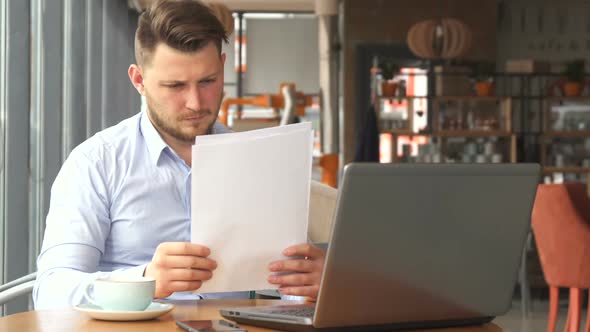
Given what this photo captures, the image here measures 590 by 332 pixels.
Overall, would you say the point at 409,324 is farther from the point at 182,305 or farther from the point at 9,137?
the point at 9,137

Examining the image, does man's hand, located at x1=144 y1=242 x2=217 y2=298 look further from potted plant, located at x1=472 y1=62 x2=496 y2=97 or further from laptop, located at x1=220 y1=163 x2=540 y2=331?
potted plant, located at x1=472 y1=62 x2=496 y2=97

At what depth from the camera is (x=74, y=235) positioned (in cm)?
179

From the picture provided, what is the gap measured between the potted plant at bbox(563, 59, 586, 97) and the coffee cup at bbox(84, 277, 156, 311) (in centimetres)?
873

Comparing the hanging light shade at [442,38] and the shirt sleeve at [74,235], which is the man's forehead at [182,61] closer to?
the shirt sleeve at [74,235]

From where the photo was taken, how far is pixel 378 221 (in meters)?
1.25

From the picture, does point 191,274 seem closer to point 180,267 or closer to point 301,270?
point 180,267

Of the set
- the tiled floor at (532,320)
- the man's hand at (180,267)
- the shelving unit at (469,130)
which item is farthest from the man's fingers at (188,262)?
the shelving unit at (469,130)

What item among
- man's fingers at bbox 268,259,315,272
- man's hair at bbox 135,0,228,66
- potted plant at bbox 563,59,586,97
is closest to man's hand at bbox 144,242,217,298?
man's fingers at bbox 268,259,315,272

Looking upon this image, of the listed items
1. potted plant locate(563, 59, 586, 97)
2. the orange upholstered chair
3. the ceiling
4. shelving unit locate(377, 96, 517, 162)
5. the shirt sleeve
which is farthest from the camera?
the ceiling

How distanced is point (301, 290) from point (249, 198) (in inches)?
8.3

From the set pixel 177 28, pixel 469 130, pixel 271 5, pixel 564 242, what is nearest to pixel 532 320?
pixel 564 242

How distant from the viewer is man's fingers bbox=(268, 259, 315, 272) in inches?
60.9

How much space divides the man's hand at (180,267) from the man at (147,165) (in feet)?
0.83

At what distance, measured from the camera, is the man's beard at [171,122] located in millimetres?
1943
